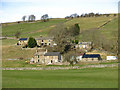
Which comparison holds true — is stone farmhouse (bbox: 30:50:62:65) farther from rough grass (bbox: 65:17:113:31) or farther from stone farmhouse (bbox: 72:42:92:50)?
rough grass (bbox: 65:17:113:31)

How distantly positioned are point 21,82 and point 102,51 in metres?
41.8

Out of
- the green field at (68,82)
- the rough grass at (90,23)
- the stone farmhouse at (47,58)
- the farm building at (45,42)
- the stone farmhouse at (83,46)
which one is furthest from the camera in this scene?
the rough grass at (90,23)

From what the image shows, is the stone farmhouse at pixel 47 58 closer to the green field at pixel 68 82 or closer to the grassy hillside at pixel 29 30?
the green field at pixel 68 82

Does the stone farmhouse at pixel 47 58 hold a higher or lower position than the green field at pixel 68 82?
higher

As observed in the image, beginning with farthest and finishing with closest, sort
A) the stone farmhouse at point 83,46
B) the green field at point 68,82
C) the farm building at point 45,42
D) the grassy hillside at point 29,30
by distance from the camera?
the grassy hillside at point 29,30, the farm building at point 45,42, the stone farmhouse at point 83,46, the green field at point 68,82

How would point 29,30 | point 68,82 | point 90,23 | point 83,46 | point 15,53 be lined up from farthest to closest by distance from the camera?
point 90,23
point 29,30
point 83,46
point 15,53
point 68,82

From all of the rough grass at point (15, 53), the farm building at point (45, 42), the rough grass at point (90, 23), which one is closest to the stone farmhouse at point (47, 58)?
the rough grass at point (15, 53)

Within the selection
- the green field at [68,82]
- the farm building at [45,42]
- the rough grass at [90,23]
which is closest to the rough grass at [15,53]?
the farm building at [45,42]

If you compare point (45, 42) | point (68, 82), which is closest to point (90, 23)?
point (45, 42)

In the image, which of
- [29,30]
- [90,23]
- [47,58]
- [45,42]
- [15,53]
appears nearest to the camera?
[47,58]

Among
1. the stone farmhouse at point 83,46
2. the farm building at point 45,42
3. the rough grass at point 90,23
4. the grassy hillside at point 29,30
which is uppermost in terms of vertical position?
the rough grass at point 90,23

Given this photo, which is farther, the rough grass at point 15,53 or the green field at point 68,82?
the rough grass at point 15,53

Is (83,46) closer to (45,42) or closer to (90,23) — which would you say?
(45,42)

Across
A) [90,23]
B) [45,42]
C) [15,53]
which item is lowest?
[15,53]
